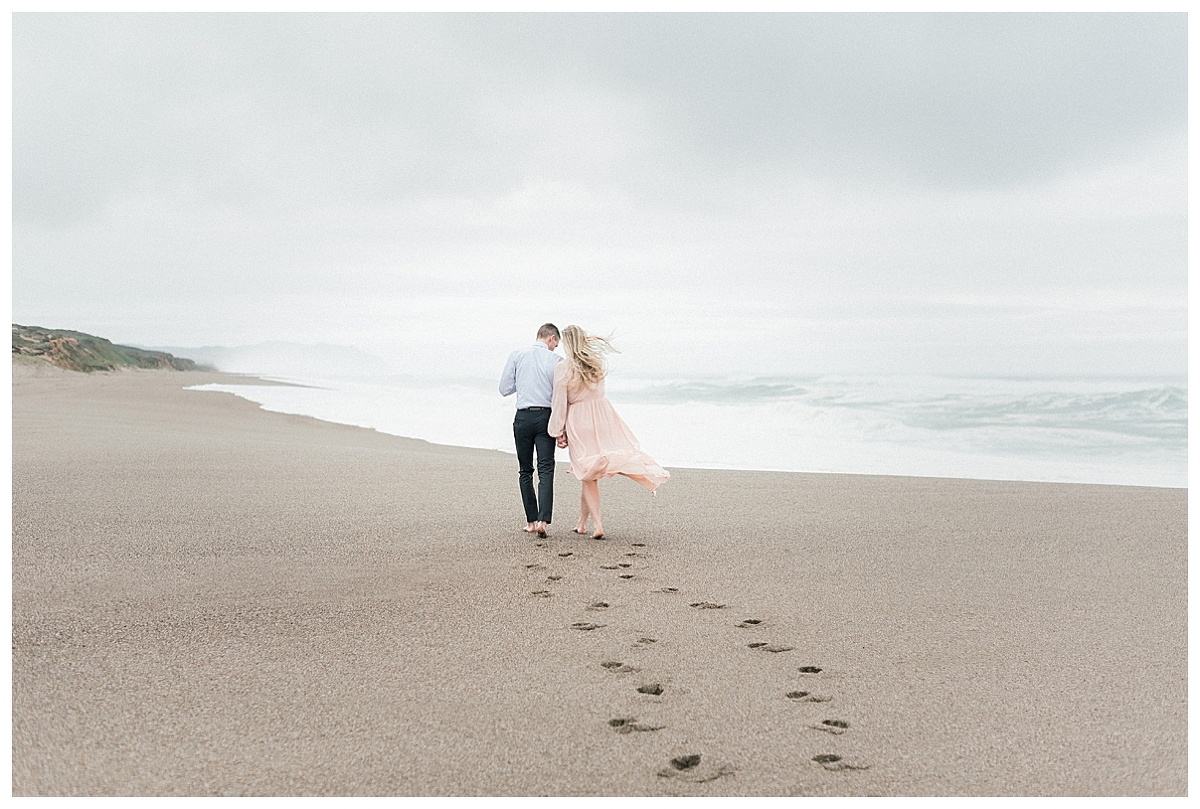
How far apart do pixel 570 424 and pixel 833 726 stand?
4.16 meters

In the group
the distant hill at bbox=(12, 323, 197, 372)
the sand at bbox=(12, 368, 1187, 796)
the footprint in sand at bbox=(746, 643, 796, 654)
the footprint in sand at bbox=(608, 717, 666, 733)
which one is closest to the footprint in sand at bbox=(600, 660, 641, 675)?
the sand at bbox=(12, 368, 1187, 796)

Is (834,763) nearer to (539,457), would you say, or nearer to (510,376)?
(539,457)

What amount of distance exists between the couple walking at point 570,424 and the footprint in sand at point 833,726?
3.66 metres

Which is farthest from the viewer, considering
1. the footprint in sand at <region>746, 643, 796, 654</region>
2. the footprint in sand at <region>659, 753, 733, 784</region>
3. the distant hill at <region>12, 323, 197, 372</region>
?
the distant hill at <region>12, 323, 197, 372</region>

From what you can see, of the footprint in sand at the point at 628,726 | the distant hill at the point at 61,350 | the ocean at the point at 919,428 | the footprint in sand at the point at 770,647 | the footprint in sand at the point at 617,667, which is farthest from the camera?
the distant hill at the point at 61,350

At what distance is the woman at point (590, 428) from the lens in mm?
6996

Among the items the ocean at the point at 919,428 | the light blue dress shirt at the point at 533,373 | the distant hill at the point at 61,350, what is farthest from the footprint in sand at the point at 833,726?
the distant hill at the point at 61,350

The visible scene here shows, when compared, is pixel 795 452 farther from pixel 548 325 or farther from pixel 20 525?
pixel 20 525

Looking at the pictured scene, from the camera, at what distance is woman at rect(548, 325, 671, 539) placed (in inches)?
275

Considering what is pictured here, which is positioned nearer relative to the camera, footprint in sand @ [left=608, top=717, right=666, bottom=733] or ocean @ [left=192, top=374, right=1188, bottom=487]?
footprint in sand @ [left=608, top=717, right=666, bottom=733]

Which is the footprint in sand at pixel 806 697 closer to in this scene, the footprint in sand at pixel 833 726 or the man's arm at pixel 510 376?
the footprint in sand at pixel 833 726

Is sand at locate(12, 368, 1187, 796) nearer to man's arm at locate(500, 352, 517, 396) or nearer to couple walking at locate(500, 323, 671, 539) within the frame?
couple walking at locate(500, 323, 671, 539)

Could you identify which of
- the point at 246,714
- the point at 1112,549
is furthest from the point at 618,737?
the point at 1112,549

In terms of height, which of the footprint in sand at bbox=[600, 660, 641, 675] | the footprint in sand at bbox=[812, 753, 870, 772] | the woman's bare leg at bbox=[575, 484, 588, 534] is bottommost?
→ the footprint in sand at bbox=[812, 753, 870, 772]
